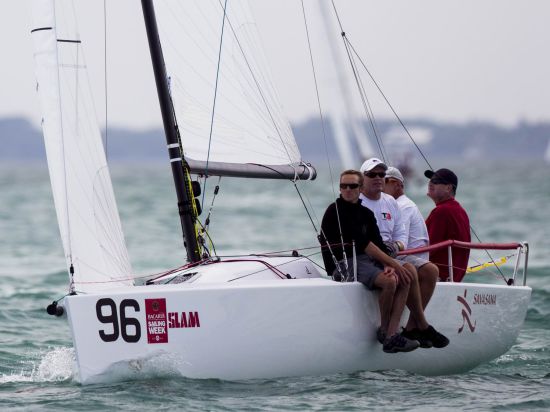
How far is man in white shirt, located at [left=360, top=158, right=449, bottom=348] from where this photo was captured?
7.35 metres

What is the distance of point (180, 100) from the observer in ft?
26.6

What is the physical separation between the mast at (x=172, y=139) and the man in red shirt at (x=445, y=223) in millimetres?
1653

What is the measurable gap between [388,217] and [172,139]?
5.22 ft

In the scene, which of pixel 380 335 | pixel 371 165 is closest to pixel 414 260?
pixel 380 335

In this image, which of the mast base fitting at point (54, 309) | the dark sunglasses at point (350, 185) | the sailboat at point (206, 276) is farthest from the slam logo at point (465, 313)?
the mast base fitting at point (54, 309)

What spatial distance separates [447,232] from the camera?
8117mm

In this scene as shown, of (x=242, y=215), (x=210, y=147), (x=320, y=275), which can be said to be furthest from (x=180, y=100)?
(x=242, y=215)

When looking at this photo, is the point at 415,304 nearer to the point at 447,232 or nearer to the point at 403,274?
the point at 403,274

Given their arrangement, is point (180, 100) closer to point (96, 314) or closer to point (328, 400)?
point (96, 314)

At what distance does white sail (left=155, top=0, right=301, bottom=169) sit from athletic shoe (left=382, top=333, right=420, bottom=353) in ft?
5.50

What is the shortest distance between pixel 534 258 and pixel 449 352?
9648 mm

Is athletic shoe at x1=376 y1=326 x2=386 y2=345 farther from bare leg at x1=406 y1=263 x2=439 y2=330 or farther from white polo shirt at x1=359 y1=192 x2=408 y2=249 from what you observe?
white polo shirt at x1=359 y1=192 x2=408 y2=249

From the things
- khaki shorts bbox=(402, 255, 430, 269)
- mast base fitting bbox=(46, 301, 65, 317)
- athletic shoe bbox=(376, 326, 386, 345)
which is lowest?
athletic shoe bbox=(376, 326, 386, 345)

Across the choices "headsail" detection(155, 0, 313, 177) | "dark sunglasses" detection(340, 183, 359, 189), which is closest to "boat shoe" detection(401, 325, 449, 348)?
"dark sunglasses" detection(340, 183, 359, 189)
